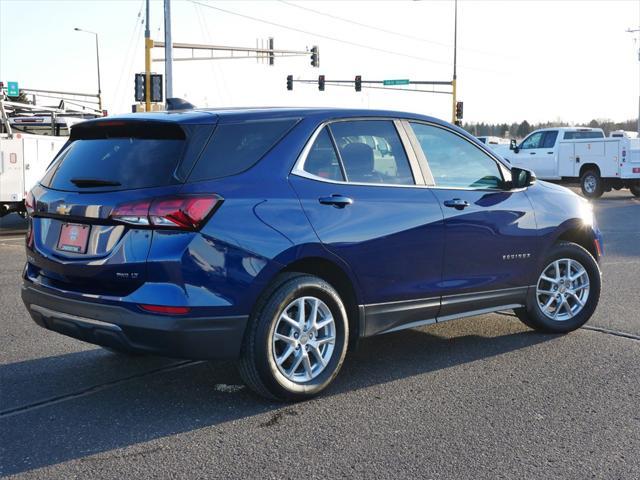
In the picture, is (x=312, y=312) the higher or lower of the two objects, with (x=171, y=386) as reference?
higher

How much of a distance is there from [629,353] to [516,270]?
3.26 feet

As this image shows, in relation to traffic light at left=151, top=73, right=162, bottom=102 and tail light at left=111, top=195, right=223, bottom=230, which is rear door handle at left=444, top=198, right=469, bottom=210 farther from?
traffic light at left=151, top=73, right=162, bottom=102

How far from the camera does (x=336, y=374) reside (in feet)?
16.3

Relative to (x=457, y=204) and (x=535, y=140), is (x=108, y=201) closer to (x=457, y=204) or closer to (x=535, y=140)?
(x=457, y=204)

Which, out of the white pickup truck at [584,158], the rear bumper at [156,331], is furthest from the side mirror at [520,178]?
the white pickup truck at [584,158]

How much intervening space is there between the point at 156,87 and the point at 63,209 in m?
21.3

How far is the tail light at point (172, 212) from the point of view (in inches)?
166

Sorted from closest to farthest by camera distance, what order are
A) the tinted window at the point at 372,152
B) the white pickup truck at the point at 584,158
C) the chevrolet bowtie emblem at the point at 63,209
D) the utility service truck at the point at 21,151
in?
the chevrolet bowtie emblem at the point at 63,209 < the tinted window at the point at 372,152 < the utility service truck at the point at 21,151 < the white pickup truck at the point at 584,158

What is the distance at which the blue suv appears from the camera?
4277 mm

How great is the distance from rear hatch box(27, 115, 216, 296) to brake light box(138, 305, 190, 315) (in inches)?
5.8

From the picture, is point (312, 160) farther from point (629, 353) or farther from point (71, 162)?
point (629, 353)

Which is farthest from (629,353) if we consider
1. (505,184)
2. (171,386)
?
(171,386)

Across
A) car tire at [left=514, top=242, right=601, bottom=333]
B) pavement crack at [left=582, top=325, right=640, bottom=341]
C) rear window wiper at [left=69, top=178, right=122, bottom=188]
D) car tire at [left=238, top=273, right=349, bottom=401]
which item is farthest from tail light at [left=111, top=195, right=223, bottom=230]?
pavement crack at [left=582, top=325, right=640, bottom=341]

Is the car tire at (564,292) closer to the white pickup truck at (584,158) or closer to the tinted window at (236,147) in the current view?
the tinted window at (236,147)
